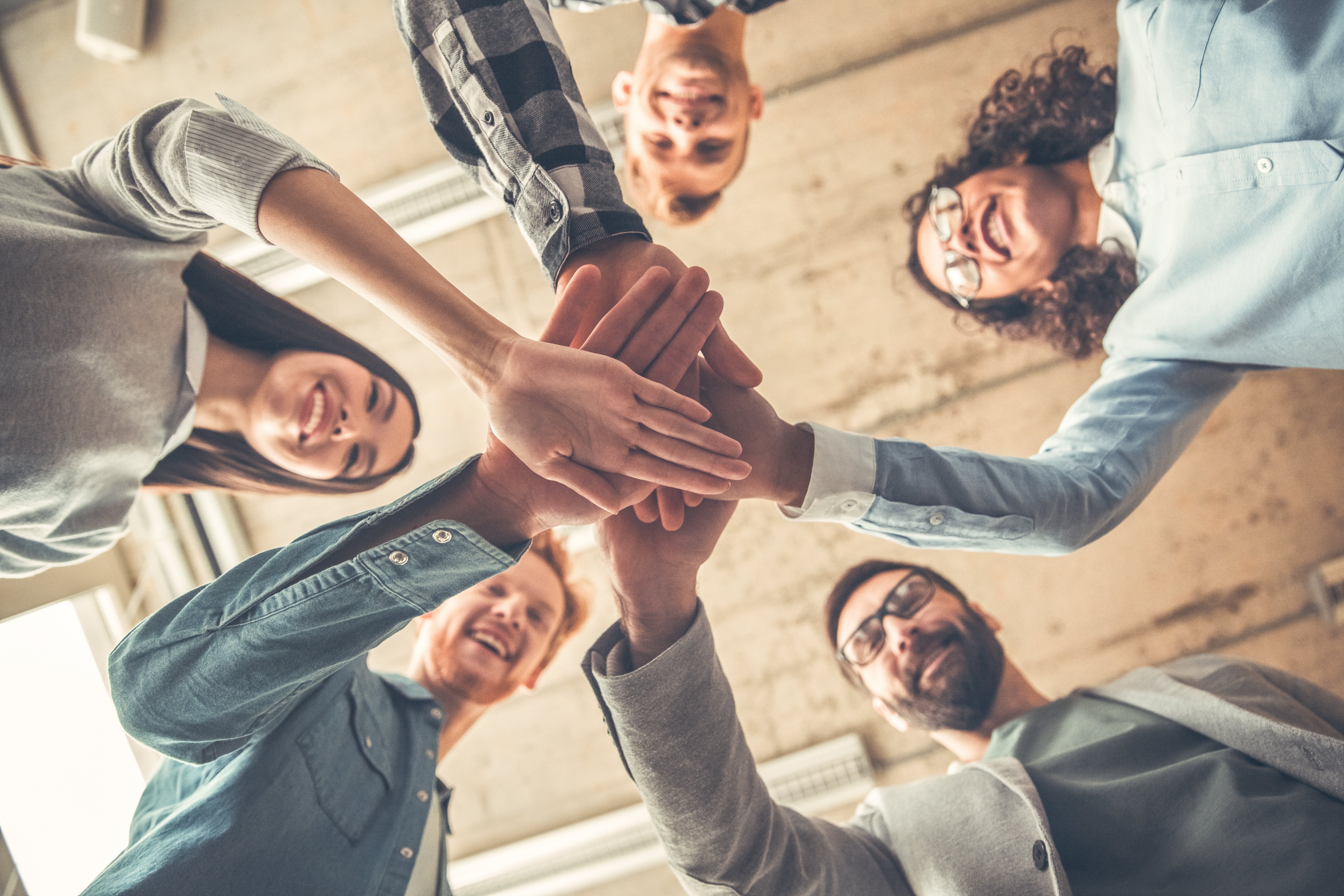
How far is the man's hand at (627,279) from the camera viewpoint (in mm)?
1325

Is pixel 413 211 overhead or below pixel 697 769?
overhead

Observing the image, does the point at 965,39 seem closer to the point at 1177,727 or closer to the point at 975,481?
the point at 975,481

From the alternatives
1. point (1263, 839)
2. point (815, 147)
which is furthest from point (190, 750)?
point (815, 147)

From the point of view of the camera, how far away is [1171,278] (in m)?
1.65

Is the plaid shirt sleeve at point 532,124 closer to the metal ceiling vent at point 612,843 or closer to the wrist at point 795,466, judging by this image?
the wrist at point 795,466

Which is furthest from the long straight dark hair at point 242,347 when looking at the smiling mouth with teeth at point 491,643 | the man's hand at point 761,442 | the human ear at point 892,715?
the human ear at point 892,715

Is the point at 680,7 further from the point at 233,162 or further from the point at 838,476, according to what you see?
the point at 838,476

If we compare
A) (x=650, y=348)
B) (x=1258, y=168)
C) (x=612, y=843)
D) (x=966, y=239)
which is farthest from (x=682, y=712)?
(x=966, y=239)

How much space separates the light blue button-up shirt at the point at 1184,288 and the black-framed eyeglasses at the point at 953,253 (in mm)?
555

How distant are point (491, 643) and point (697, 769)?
122 cm

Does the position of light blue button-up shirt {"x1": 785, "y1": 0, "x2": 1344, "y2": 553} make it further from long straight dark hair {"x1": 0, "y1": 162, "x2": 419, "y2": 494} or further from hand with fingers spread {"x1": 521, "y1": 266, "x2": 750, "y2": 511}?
long straight dark hair {"x1": 0, "y1": 162, "x2": 419, "y2": 494}

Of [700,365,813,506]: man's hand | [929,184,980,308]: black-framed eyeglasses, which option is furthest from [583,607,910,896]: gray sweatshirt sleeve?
[929,184,980,308]: black-framed eyeglasses

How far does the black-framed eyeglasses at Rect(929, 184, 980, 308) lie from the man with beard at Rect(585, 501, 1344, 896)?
1274 millimetres

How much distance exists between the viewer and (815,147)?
2.60 meters
